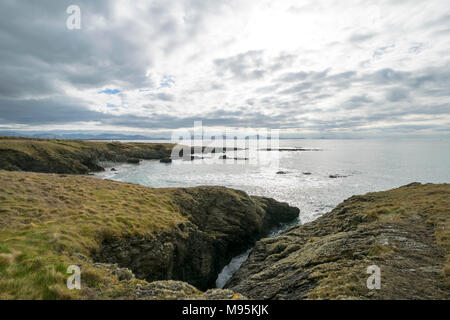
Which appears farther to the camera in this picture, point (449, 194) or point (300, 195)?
point (300, 195)

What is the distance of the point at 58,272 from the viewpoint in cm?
891

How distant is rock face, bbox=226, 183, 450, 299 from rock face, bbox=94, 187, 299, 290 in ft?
17.1

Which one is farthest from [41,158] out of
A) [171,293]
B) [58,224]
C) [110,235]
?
[171,293]

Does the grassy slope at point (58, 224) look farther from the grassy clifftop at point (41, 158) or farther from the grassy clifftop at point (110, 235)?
the grassy clifftop at point (41, 158)

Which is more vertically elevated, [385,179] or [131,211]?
[131,211]

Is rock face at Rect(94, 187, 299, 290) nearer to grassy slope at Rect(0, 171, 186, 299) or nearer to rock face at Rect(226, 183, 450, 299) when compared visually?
grassy slope at Rect(0, 171, 186, 299)

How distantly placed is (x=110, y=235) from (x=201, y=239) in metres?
10.1

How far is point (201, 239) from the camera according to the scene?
2266 cm

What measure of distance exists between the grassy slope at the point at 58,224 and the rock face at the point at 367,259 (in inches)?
355

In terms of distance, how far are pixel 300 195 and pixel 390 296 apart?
48.5m

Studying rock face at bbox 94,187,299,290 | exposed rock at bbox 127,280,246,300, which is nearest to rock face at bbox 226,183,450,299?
exposed rock at bbox 127,280,246,300
